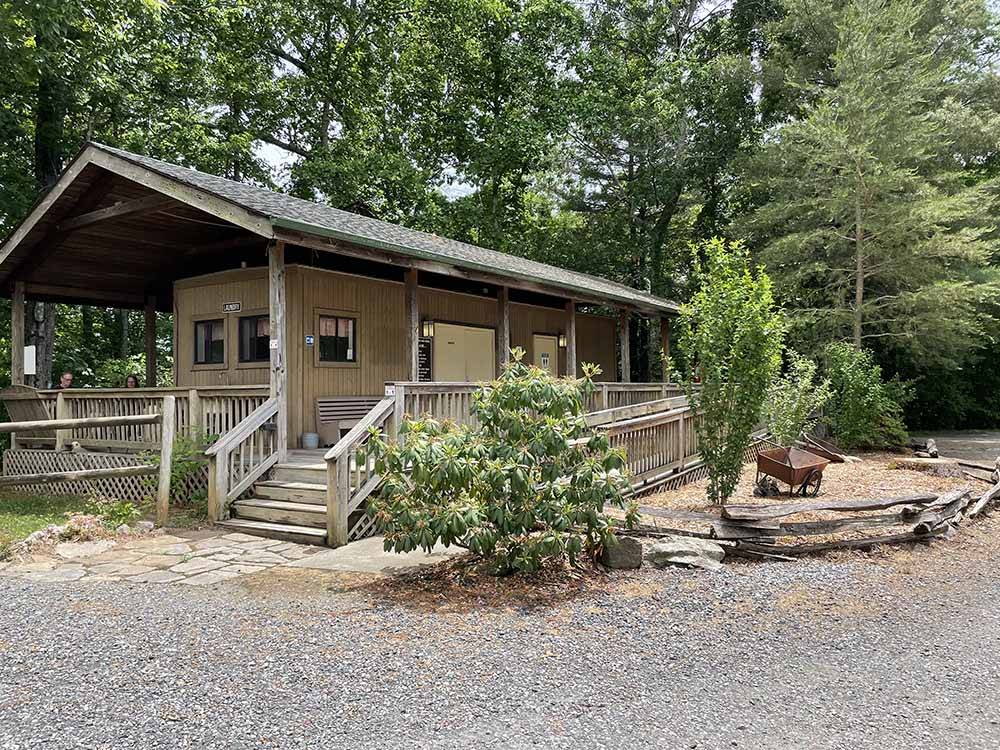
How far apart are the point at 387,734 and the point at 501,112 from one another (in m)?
26.5

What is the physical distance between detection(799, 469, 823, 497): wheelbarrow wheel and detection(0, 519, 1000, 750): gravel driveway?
3.30 m

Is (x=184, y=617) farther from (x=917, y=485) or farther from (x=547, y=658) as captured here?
(x=917, y=485)

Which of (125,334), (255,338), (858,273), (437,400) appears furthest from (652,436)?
(125,334)

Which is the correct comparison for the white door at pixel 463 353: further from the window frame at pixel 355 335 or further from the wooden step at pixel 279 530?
the wooden step at pixel 279 530

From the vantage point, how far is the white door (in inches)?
500

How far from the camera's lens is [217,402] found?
29.6ft

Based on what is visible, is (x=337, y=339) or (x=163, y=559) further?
(x=337, y=339)

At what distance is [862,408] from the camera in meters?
14.8

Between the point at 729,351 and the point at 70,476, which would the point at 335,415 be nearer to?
the point at 70,476

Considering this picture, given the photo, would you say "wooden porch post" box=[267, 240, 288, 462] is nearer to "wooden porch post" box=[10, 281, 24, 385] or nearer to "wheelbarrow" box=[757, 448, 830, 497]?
"wooden porch post" box=[10, 281, 24, 385]

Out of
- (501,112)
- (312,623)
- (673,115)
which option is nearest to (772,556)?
(312,623)

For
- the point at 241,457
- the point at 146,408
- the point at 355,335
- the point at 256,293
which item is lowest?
the point at 241,457

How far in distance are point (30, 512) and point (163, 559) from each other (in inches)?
133

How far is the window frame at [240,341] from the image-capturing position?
34.8 feet
